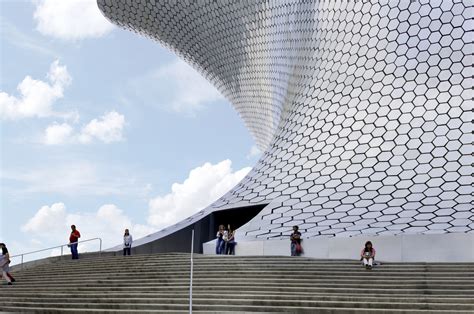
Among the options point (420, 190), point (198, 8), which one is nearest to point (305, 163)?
point (420, 190)

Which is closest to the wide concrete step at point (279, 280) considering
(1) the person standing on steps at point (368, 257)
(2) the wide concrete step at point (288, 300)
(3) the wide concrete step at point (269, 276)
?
(3) the wide concrete step at point (269, 276)

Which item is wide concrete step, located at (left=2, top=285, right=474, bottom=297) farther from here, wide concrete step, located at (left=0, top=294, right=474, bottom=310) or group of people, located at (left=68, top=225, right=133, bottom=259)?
group of people, located at (left=68, top=225, right=133, bottom=259)

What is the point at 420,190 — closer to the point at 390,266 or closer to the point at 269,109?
the point at 390,266

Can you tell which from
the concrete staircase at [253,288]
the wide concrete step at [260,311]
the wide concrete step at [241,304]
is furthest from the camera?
the concrete staircase at [253,288]

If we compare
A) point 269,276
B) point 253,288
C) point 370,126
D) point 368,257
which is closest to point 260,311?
point 253,288

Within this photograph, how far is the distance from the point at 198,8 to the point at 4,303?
15.1 meters

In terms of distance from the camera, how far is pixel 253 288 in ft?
28.6

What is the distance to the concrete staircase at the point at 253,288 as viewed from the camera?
7609 millimetres

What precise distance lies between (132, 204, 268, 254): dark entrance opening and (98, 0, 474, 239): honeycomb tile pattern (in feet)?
1.20

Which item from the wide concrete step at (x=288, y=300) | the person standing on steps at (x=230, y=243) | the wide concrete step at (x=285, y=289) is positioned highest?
the person standing on steps at (x=230, y=243)

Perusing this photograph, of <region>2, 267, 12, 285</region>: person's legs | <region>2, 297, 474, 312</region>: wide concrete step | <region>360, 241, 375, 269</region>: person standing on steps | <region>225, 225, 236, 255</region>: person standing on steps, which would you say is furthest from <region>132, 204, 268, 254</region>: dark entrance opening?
<region>2, 297, 474, 312</region>: wide concrete step

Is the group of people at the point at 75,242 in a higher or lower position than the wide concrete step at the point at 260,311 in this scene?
higher

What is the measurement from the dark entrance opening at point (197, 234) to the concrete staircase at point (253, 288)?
5004 mm

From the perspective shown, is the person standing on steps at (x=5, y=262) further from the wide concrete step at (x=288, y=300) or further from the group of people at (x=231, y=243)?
the group of people at (x=231, y=243)
